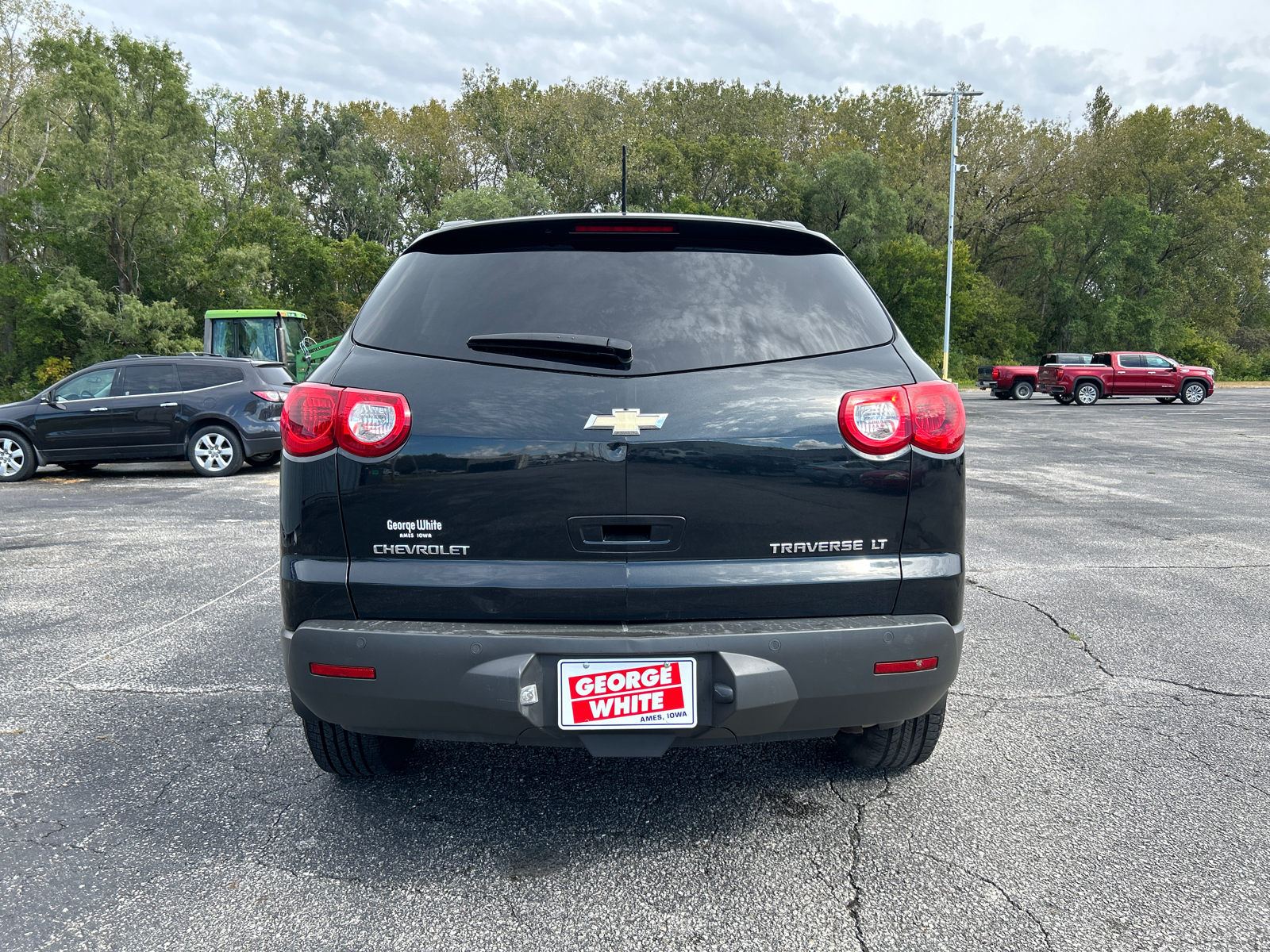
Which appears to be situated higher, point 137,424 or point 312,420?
point 312,420

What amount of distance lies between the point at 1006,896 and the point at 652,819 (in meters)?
1.02

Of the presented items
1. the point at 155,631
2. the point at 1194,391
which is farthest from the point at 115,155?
the point at 1194,391

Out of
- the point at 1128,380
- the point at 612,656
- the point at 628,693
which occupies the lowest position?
the point at 628,693

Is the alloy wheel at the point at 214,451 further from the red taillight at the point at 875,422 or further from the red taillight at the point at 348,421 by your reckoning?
the red taillight at the point at 875,422

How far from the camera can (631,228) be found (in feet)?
8.45

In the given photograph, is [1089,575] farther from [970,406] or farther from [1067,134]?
[1067,134]

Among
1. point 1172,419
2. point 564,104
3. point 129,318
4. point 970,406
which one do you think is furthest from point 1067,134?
point 129,318

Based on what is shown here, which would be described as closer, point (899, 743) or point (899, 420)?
point (899, 420)

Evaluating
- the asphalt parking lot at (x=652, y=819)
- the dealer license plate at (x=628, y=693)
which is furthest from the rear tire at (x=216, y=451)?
the dealer license plate at (x=628, y=693)

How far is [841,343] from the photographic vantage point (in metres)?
2.45

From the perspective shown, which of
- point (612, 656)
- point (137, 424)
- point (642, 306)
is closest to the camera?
point (612, 656)

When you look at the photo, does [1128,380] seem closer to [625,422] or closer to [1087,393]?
[1087,393]

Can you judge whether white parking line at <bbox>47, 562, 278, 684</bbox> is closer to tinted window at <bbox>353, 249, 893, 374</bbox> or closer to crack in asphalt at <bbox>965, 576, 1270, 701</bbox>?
tinted window at <bbox>353, 249, 893, 374</bbox>

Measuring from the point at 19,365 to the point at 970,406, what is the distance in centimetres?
3874
